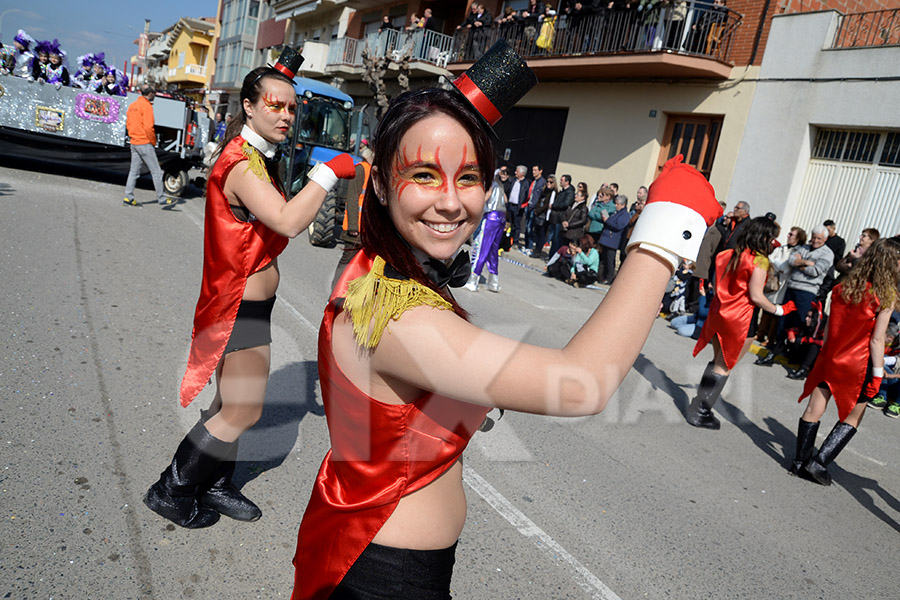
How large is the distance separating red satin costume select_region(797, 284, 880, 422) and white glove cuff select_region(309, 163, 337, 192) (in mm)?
3952

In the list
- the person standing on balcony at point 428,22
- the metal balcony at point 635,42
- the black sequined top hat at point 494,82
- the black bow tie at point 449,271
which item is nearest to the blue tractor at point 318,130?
the metal balcony at point 635,42

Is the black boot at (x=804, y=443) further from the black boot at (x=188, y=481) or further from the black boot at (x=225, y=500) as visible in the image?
the black boot at (x=188, y=481)

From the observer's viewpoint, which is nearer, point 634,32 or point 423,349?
point 423,349

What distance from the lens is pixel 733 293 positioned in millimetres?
5152

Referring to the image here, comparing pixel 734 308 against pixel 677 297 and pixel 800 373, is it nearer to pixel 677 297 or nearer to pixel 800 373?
pixel 800 373

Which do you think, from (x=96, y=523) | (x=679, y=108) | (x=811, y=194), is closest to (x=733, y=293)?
(x=96, y=523)

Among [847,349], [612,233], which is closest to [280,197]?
[847,349]

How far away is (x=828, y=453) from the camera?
454cm

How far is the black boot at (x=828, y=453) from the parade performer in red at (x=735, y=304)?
2.90 ft

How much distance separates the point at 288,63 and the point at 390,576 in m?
2.58

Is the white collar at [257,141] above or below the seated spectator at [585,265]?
above

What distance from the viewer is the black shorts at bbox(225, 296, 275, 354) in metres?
2.57

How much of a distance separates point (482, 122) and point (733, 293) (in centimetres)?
453

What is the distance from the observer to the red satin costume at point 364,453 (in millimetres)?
1230
